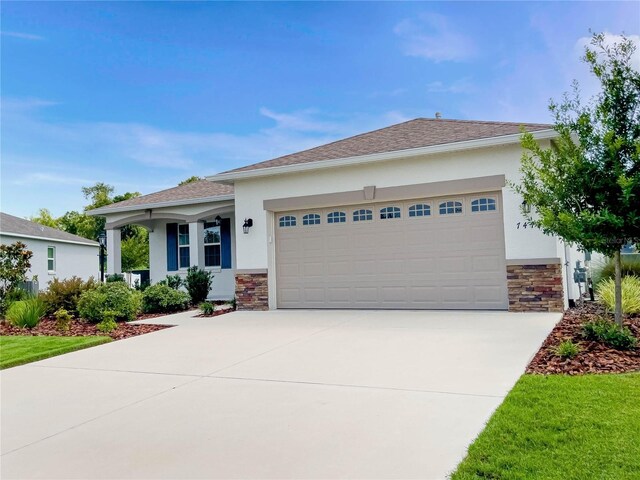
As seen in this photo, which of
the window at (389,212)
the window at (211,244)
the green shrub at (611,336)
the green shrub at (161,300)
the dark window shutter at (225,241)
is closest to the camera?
the green shrub at (611,336)

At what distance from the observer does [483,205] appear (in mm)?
10180

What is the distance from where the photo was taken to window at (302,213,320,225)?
38.9ft

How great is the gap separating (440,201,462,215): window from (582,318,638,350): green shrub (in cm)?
442

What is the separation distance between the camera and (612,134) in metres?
5.75

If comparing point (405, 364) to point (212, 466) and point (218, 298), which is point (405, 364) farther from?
point (218, 298)

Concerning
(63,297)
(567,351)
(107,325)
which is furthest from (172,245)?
(567,351)

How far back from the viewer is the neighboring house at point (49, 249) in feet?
75.3

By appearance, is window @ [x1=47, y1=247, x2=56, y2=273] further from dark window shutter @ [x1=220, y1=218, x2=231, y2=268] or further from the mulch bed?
the mulch bed

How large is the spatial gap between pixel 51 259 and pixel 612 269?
1016 inches

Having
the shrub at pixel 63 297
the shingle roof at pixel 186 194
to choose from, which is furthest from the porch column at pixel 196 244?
the shrub at pixel 63 297

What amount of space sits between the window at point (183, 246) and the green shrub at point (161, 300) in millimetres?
3905

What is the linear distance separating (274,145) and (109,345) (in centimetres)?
1840

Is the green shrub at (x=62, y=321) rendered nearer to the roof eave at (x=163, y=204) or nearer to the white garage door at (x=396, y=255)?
the white garage door at (x=396, y=255)

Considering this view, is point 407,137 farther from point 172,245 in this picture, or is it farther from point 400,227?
point 172,245
